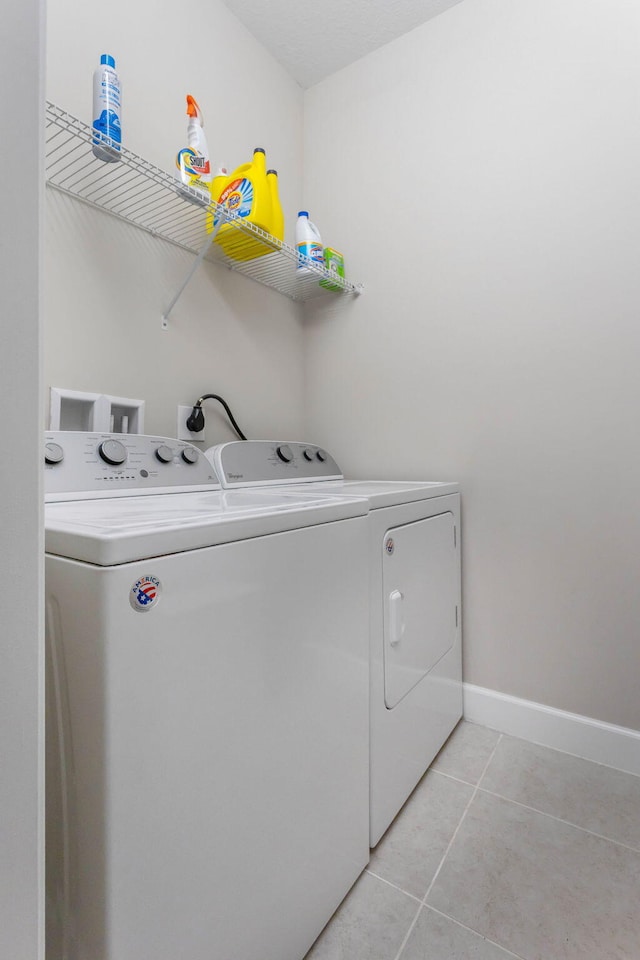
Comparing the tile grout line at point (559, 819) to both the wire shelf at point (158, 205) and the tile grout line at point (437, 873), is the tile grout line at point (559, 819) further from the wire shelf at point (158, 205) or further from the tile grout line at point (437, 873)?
the wire shelf at point (158, 205)

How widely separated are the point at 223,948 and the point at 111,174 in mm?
1775

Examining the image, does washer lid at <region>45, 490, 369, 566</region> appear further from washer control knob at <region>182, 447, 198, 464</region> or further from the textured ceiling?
the textured ceiling

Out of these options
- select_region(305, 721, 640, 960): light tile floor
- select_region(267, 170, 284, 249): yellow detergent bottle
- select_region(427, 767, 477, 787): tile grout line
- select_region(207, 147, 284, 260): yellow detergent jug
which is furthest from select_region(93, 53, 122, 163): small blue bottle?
select_region(427, 767, 477, 787): tile grout line

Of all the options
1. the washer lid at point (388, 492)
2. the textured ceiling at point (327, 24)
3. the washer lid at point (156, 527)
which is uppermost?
the textured ceiling at point (327, 24)

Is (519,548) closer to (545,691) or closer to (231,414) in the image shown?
(545,691)

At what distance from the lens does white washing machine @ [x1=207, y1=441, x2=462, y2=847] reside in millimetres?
1136

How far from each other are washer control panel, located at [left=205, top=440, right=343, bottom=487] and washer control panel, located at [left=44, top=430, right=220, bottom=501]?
0.08 meters

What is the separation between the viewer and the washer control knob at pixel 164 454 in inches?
51.0

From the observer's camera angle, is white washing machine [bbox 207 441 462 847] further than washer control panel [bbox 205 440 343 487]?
No

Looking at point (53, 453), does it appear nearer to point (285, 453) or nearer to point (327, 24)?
point (285, 453)

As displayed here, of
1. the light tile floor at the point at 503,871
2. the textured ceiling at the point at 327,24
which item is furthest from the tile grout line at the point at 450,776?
the textured ceiling at the point at 327,24

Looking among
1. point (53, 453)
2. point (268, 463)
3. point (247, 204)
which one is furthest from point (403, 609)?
point (247, 204)

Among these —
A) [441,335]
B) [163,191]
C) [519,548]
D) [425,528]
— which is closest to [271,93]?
[163,191]

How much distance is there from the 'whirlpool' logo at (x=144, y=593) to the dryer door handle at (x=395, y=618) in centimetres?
73
